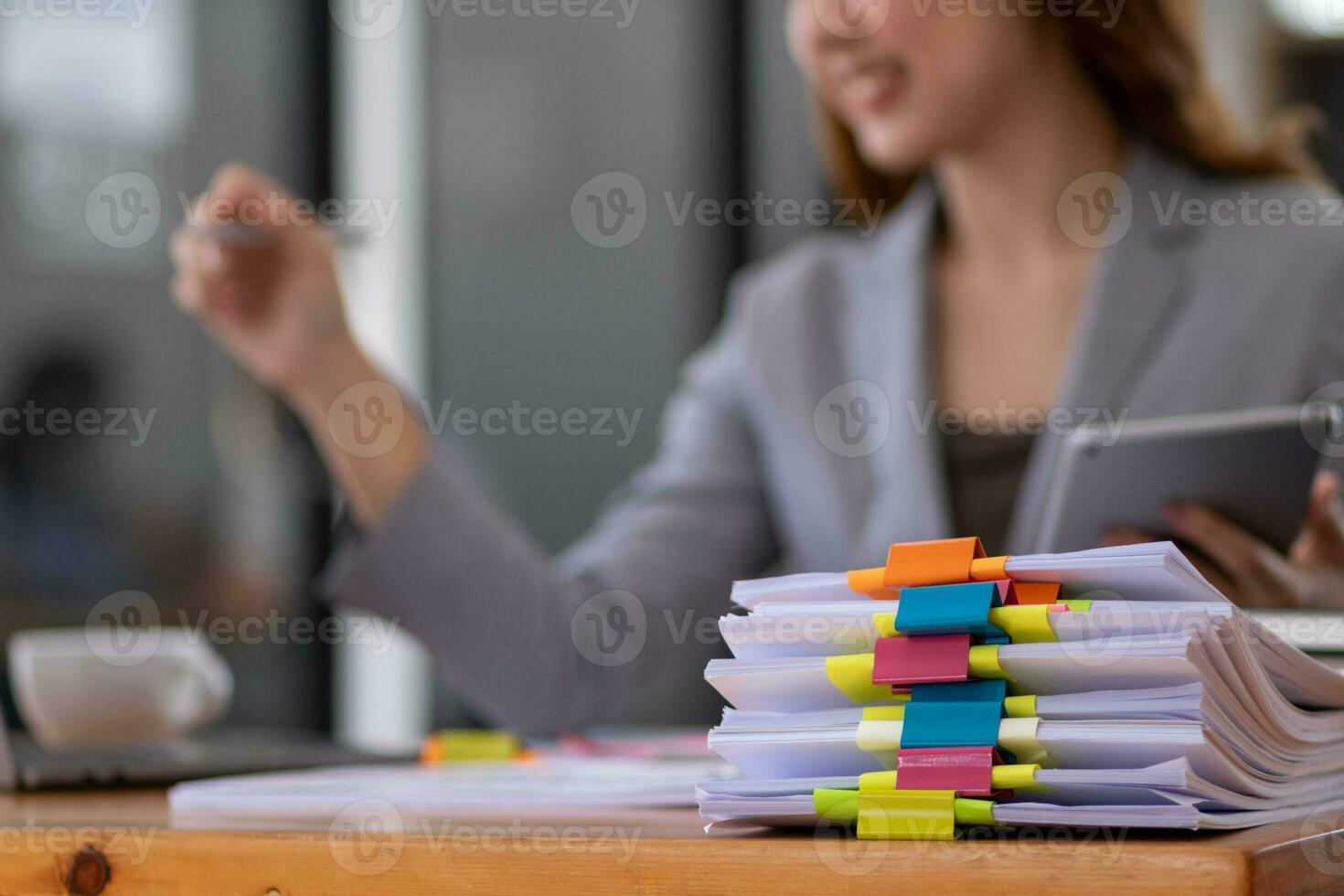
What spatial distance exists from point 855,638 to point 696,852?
0.09 metres

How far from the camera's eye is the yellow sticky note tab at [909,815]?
460 mm

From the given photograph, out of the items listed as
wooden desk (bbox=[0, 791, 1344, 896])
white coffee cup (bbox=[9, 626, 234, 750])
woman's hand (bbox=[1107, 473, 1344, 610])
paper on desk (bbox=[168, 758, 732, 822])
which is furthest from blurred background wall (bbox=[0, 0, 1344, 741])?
wooden desk (bbox=[0, 791, 1344, 896])

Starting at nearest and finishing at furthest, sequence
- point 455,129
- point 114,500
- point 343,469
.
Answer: point 343,469 → point 114,500 → point 455,129

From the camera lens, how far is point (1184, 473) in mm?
878

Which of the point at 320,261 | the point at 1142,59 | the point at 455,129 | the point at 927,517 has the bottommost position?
the point at 927,517

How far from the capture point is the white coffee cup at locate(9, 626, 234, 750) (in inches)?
36.8

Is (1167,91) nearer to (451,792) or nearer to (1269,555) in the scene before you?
(1269,555)

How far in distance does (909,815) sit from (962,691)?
1.7 inches

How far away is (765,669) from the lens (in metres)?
0.51

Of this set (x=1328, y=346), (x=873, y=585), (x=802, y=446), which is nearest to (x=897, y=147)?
(x=802, y=446)

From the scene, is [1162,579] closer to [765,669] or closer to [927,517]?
[765,669]

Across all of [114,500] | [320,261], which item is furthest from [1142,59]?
[114,500]

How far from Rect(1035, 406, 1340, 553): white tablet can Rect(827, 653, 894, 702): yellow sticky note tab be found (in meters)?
0.41

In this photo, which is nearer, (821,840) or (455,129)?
(821,840)
